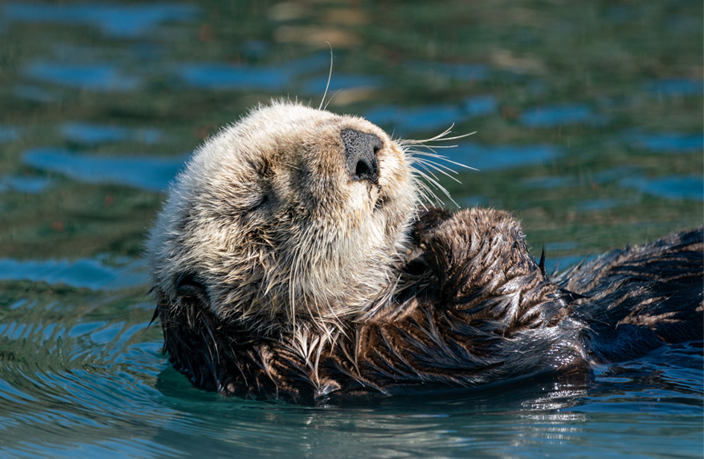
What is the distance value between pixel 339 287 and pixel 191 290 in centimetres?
66

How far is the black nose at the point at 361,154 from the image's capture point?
3.41 metres

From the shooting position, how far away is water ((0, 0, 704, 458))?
344 centimetres

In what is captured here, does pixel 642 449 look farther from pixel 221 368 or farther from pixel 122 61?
pixel 122 61

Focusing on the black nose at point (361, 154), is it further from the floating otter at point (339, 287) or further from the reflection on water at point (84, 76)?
the reflection on water at point (84, 76)

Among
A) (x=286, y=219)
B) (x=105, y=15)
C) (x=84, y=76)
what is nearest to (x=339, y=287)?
(x=286, y=219)

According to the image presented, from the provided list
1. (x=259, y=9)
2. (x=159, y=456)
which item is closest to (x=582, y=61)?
(x=259, y=9)

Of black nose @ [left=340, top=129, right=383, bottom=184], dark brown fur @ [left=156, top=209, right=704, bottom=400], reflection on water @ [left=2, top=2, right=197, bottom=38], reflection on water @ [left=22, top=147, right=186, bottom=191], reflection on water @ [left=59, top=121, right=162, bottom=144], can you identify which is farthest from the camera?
reflection on water @ [left=2, top=2, right=197, bottom=38]

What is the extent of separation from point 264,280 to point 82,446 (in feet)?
3.29

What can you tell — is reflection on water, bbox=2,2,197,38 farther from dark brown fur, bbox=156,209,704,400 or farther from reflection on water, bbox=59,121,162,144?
dark brown fur, bbox=156,209,704,400

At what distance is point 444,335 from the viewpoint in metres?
3.69

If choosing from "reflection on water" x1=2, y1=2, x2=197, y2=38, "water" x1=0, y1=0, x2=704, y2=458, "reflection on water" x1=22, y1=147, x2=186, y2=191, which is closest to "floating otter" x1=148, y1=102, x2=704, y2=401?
"water" x1=0, y1=0, x2=704, y2=458

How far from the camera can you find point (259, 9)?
11.6m

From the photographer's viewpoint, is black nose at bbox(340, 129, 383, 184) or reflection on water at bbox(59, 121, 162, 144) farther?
reflection on water at bbox(59, 121, 162, 144)

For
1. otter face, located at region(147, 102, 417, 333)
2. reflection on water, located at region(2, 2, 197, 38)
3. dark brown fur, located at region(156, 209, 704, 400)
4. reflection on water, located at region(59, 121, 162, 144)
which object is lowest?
dark brown fur, located at region(156, 209, 704, 400)
